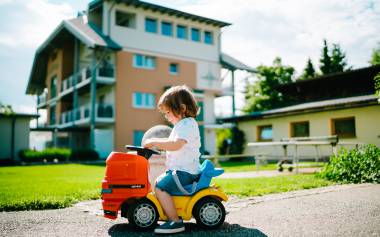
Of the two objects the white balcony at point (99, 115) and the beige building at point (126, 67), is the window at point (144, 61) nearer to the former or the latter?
the beige building at point (126, 67)

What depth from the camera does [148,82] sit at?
27.8 m

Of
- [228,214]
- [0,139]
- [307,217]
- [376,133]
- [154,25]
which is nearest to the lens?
[307,217]

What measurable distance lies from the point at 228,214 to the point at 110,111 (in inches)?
881

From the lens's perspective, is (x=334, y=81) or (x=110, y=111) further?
(x=110, y=111)

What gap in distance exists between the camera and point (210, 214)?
3793 mm

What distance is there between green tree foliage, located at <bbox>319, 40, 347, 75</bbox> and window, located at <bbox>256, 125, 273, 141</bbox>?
21.1m

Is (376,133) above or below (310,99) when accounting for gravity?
below

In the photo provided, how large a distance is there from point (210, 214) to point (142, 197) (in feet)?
2.34

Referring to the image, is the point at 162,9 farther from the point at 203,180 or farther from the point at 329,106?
the point at 203,180

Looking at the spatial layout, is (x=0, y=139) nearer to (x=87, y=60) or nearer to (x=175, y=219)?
(x=87, y=60)

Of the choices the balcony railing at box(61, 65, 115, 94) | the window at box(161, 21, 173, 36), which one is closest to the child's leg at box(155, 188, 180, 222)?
the balcony railing at box(61, 65, 115, 94)

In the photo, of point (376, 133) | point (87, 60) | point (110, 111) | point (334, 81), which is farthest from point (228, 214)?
point (87, 60)

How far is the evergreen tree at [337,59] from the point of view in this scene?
41.0 metres

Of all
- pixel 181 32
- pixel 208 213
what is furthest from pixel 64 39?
pixel 208 213
